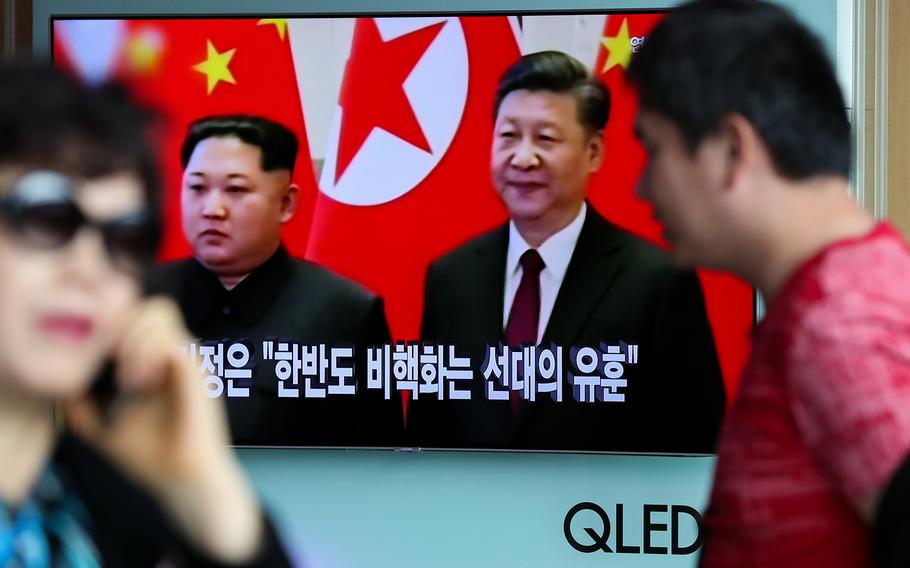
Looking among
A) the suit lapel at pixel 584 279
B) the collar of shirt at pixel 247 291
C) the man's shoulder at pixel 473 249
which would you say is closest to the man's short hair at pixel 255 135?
the collar of shirt at pixel 247 291

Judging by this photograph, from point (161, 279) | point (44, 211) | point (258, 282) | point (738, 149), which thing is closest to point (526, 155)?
point (258, 282)

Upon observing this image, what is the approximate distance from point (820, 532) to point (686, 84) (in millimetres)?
431

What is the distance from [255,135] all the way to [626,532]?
4.75 ft

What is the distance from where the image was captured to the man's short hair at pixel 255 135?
312 cm

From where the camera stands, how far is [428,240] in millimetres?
3109

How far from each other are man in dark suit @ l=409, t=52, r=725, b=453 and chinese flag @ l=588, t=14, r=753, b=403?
26mm

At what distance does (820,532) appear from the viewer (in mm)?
1000

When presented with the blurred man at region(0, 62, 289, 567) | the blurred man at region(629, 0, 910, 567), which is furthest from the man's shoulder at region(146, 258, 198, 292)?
the blurred man at region(629, 0, 910, 567)

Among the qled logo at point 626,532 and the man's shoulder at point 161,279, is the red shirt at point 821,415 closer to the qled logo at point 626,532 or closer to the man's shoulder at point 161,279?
the man's shoulder at point 161,279

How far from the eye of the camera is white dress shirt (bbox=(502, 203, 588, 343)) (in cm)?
304

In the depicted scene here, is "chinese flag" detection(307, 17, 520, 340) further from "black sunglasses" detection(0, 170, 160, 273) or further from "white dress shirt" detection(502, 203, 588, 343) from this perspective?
"black sunglasses" detection(0, 170, 160, 273)

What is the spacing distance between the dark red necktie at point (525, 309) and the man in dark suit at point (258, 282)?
0.34 m

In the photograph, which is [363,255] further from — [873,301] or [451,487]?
[873,301]

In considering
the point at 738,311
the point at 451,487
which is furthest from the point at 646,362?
the point at 451,487
